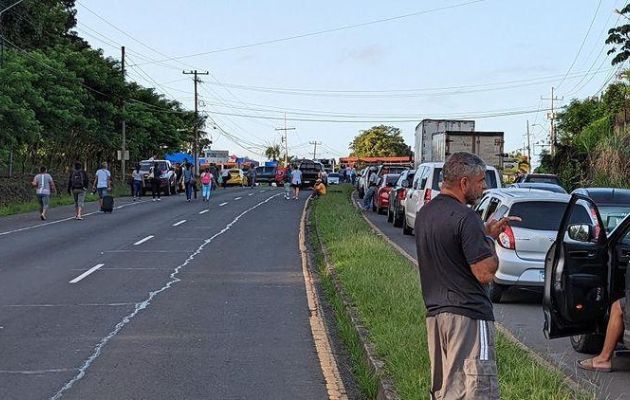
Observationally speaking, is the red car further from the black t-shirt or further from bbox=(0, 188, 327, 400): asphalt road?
the black t-shirt

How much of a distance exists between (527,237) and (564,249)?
387cm

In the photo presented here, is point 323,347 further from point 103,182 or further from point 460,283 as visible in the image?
point 103,182

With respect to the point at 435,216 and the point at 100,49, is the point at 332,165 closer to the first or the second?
the point at 100,49

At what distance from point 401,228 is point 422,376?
61.8ft

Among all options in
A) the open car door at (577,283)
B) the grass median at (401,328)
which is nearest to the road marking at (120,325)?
the grass median at (401,328)

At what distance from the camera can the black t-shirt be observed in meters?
4.19

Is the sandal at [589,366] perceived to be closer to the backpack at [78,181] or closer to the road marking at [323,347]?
the road marking at [323,347]

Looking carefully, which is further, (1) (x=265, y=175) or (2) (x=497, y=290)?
(1) (x=265, y=175)

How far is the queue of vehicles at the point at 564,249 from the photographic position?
733 centimetres

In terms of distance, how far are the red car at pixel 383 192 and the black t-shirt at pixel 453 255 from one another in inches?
1014

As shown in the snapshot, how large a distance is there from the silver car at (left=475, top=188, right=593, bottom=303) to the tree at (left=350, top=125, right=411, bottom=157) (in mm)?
139148

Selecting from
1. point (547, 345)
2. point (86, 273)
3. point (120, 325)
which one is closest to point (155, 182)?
point (86, 273)

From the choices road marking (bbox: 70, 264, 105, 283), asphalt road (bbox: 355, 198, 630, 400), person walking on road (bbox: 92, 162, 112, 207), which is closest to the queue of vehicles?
asphalt road (bbox: 355, 198, 630, 400)

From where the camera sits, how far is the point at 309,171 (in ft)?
186
